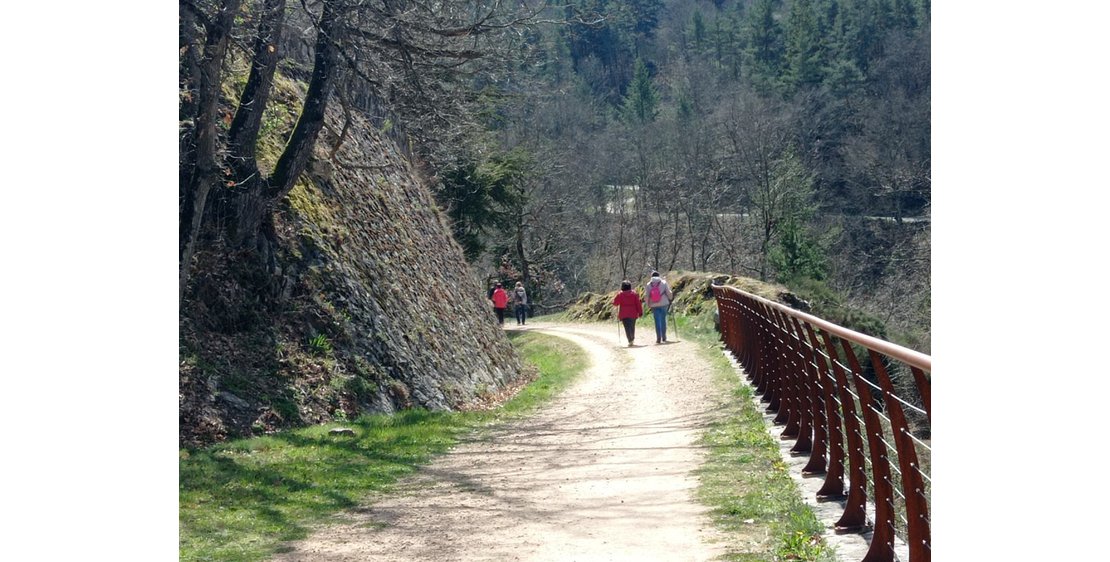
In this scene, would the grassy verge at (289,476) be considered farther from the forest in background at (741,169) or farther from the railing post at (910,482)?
the forest in background at (741,169)

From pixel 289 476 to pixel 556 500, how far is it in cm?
258

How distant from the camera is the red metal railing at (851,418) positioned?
468 centimetres

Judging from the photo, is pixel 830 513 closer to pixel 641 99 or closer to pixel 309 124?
pixel 309 124

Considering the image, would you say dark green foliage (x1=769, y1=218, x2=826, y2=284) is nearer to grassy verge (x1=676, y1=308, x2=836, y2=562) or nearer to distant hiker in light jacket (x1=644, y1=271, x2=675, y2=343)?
distant hiker in light jacket (x1=644, y1=271, x2=675, y2=343)

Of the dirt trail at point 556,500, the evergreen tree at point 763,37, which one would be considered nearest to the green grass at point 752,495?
the dirt trail at point 556,500

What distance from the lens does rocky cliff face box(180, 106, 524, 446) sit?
11906mm

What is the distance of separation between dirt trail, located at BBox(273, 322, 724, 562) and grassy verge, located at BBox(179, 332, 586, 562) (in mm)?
301

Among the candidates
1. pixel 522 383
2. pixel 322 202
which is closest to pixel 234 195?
pixel 322 202

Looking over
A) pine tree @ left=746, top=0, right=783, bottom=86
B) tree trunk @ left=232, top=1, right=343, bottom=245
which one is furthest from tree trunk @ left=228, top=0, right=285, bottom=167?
pine tree @ left=746, top=0, right=783, bottom=86
